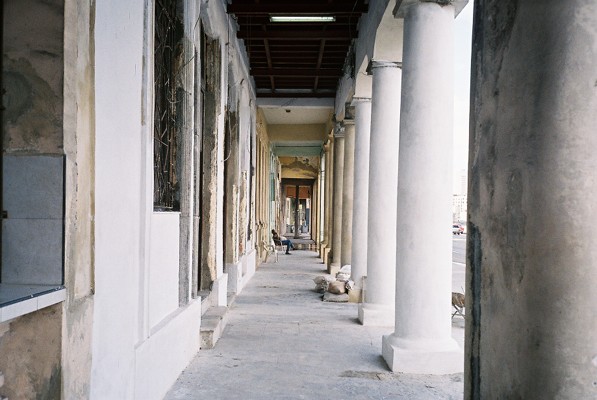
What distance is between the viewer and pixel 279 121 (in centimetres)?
1916

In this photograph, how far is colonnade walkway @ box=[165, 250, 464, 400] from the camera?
14.9 ft

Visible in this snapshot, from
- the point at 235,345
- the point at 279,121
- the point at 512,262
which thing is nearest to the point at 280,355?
the point at 235,345

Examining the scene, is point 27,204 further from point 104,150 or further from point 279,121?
point 279,121

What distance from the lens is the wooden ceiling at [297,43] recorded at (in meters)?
8.25

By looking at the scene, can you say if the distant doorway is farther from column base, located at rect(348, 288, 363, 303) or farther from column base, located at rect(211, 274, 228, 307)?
column base, located at rect(211, 274, 228, 307)

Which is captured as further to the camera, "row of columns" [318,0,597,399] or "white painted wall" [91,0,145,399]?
"white painted wall" [91,0,145,399]

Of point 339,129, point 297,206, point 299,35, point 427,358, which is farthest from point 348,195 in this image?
point 297,206

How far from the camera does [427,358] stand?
5.14 meters

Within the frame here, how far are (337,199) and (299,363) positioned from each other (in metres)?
9.35

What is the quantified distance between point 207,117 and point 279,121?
1190 cm

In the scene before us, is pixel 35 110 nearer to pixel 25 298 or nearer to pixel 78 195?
pixel 78 195

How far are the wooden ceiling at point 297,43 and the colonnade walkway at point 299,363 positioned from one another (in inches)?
185

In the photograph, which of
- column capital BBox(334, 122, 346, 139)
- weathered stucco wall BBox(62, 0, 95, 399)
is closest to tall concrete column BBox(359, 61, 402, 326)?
weathered stucco wall BBox(62, 0, 95, 399)

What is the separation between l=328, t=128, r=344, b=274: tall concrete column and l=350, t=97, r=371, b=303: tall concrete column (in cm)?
413
